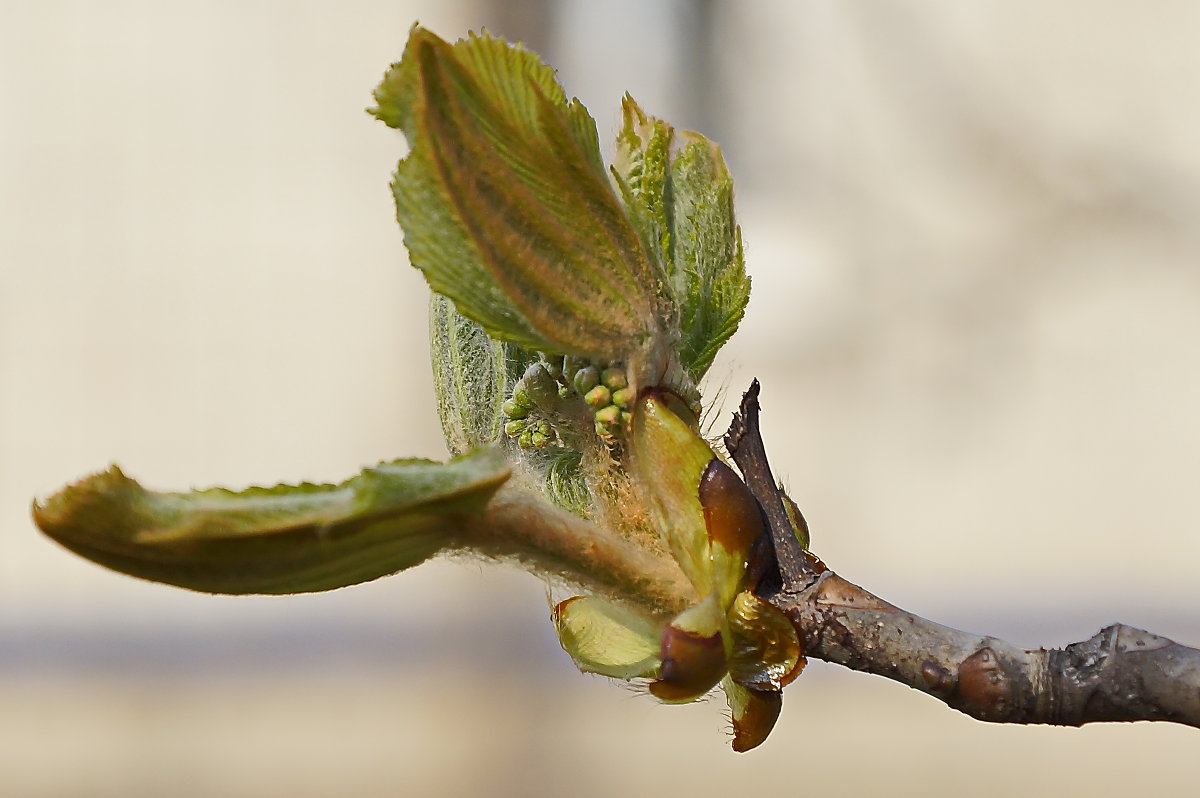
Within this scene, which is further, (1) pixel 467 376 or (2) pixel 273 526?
(1) pixel 467 376

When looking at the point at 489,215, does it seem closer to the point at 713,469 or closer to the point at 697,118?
the point at 713,469

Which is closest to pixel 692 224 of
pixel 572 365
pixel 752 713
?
pixel 572 365

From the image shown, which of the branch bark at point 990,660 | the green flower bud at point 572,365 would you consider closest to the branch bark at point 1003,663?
the branch bark at point 990,660

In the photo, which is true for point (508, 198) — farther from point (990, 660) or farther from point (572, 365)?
point (990, 660)

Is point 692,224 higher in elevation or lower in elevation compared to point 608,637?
higher

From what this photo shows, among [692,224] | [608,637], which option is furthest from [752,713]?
[692,224]

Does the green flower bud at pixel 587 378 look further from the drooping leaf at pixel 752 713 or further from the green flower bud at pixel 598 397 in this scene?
the drooping leaf at pixel 752 713

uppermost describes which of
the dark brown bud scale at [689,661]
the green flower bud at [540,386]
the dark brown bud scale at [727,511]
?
the green flower bud at [540,386]

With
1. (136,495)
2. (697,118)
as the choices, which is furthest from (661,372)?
(697,118)
